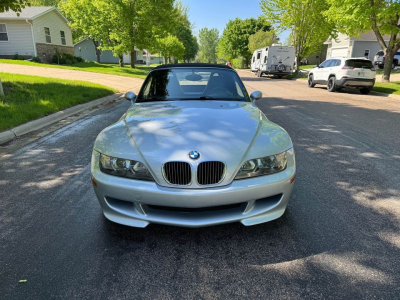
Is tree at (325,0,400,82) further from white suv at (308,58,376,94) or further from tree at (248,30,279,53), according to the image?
tree at (248,30,279,53)

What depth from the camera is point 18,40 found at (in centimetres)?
2688

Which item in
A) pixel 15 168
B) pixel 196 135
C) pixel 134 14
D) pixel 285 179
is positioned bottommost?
pixel 15 168

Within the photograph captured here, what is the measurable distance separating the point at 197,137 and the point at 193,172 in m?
0.39

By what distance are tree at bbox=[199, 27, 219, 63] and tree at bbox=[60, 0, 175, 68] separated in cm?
8453

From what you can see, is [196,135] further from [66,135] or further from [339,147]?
[66,135]

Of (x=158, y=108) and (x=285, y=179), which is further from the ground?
(x=158, y=108)

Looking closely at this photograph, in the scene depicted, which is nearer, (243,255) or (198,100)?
(243,255)

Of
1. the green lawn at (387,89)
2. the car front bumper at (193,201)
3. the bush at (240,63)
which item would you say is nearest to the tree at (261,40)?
the bush at (240,63)

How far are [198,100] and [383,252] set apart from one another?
2.58 meters

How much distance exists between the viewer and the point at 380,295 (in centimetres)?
197

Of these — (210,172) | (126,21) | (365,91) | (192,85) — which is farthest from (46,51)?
(210,172)

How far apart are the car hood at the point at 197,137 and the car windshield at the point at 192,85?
1.92ft

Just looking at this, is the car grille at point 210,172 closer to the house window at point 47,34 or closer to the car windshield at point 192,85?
the car windshield at point 192,85

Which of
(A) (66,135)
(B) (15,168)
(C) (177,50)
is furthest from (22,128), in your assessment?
(C) (177,50)
